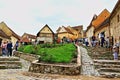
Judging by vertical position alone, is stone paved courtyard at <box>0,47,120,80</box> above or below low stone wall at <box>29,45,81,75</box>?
below

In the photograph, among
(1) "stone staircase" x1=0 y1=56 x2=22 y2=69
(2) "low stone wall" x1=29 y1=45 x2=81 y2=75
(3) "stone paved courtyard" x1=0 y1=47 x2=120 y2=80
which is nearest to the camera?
(3) "stone paved courtyard" x1=0 y1=47 x2=120 y2=80

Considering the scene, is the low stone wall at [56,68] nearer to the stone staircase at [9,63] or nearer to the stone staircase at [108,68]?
the stone staircase at [108,68]

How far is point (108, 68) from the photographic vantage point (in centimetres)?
1753

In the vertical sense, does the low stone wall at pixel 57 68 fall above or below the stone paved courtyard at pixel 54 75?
above

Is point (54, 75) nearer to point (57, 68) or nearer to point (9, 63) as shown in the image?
point (57, 68)

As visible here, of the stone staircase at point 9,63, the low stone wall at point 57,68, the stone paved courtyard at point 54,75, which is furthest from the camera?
the stone staircase at point 9,63

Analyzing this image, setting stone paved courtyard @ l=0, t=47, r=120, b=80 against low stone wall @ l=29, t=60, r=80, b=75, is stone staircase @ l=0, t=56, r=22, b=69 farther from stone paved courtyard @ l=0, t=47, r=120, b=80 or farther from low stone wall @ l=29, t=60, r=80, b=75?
low stone wall @ l=29, t=60, r=80, b=75

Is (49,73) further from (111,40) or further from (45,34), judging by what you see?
(45,34)

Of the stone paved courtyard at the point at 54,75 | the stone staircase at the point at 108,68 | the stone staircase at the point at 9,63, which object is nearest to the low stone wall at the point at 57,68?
the stone paved courtyard at the point at 54,75

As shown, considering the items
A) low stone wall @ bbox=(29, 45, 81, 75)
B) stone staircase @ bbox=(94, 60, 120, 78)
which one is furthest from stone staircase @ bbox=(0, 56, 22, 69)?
stone staircase @ bbox=(94, 60, 120, 78)

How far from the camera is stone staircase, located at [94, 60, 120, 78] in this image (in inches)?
622

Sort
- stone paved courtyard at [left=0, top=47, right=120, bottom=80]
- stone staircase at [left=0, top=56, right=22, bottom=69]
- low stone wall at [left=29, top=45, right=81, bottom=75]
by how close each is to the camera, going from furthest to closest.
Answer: stone staircase at [left=0, top=56, right=22, bottom=69], low stone wall at [left=29, top=45, right=81, bottom=75], stone paved courtyard at [left=0, top=47, right=120, bottom=80]

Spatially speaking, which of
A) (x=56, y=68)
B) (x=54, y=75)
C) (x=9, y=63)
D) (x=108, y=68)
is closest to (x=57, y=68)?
(x=56, y=68)

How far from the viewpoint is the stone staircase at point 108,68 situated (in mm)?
15795
